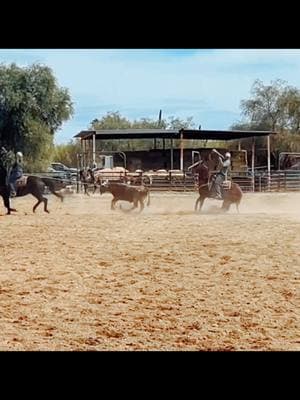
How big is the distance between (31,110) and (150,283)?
12480mm

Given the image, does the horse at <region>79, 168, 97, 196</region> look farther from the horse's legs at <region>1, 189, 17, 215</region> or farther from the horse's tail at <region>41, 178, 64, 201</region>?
the horse's legs at <region>1, 189, 17, 215</region>

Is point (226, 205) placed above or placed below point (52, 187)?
below

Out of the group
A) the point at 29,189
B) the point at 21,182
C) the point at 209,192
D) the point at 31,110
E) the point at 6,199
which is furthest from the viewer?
the point at 31,110

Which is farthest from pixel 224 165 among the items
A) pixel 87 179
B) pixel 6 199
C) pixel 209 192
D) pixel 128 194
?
pixel 87 179

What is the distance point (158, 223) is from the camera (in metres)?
8.22

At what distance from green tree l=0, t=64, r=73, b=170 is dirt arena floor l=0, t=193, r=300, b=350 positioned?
768 centimetres

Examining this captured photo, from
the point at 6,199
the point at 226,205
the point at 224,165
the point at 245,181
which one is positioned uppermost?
the point at 224,165

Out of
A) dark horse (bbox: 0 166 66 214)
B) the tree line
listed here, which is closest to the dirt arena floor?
dark horse (bbox: 0 166 66 214)

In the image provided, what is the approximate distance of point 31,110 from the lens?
16.4 metres

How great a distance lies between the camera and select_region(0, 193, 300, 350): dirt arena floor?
3.35 meters

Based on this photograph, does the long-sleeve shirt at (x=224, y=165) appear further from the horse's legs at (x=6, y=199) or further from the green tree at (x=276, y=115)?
the green tree at (x=276, y=115)

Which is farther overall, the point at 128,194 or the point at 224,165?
the point at 128,194

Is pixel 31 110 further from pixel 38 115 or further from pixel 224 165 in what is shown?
pixel 224 165
